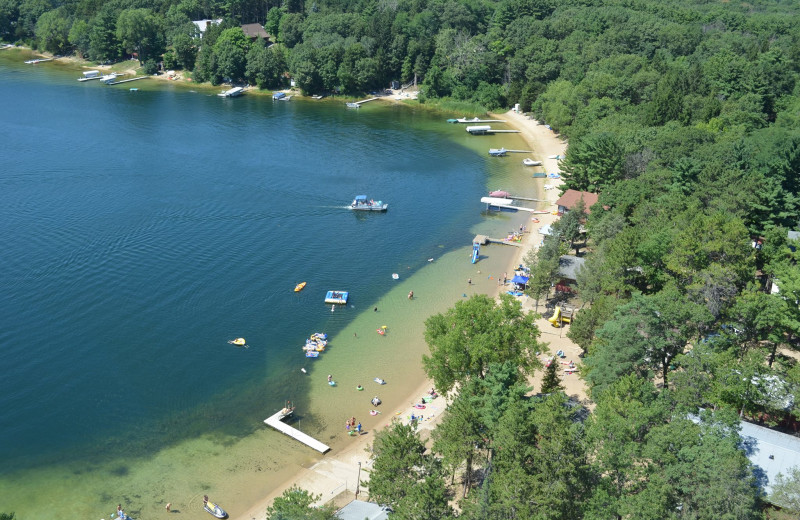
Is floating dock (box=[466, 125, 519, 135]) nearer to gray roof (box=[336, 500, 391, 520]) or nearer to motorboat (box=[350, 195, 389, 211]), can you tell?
motorboat (box=[350, 195, 389, 211])

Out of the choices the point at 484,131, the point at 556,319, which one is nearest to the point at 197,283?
the point at 556,319

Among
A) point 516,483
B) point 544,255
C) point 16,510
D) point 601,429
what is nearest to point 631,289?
point 544,255

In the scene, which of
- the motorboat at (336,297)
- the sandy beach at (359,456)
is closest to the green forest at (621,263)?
the sandy beach at (359,456)

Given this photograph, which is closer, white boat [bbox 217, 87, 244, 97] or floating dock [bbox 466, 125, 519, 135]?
floating dock [bbox 466, 125, 519, 135]

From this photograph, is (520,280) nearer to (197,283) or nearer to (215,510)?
(197,283)

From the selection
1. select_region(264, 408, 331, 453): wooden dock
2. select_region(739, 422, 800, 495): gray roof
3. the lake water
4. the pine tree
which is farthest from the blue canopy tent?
select_region(739, 422, 800, 495): gray roof

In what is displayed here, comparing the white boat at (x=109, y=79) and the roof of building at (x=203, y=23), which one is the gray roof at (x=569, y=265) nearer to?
the white boat at (x=109, y=79)
